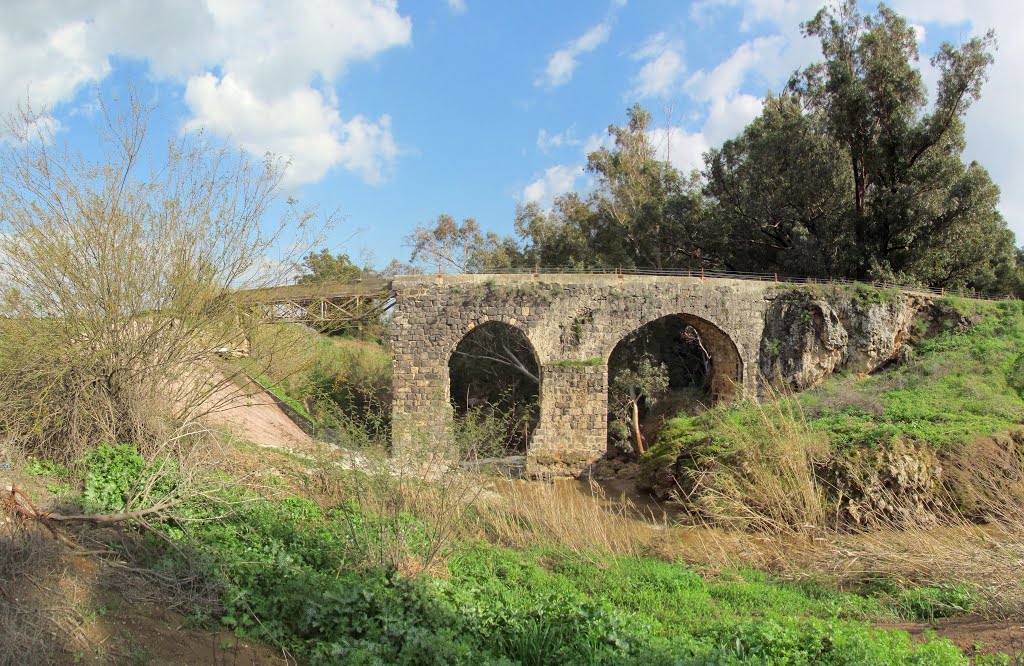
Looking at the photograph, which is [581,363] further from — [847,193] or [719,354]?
[847,193]

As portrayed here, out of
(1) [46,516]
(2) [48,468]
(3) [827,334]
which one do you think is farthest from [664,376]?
(1) [46,516]

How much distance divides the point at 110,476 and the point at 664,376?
42.5 ft

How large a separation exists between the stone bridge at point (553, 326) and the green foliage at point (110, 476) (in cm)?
761

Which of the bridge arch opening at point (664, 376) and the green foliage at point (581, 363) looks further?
the bridge arch opening at point (664, 376)

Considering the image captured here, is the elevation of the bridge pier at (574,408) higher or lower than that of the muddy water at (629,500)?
higher

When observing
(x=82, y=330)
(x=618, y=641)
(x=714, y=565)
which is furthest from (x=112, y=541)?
(x=714, y=565)

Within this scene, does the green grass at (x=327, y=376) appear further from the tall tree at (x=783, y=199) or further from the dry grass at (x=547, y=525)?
the tall tree at (x=783, y=199)

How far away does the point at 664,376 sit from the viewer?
16.8m

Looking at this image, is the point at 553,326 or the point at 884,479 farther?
the point at 553,326

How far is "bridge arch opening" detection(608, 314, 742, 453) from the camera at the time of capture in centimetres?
1536

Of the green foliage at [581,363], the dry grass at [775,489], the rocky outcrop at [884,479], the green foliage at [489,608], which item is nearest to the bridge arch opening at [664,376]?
the green foliage at [581,363]

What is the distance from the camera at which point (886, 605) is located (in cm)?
580

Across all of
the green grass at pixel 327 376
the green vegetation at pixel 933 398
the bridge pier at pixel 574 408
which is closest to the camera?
the green grass at pixel 327 376

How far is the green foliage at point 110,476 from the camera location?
5.81m
